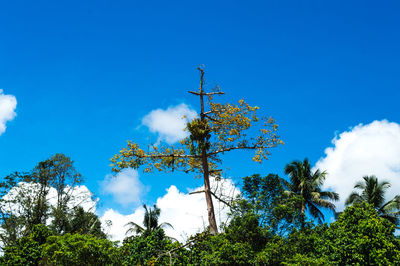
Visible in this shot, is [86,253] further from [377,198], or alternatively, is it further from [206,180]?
[377,198]

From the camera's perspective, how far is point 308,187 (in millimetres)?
25250

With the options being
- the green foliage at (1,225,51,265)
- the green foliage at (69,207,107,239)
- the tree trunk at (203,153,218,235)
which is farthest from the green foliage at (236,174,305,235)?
the green foliage at (69,207,107,239)

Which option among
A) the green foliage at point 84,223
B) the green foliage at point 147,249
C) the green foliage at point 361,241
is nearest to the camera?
the green foliage at point 361,241

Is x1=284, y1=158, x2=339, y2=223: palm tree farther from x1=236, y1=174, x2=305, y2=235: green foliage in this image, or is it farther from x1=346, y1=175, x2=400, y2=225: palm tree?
x1=236, y1=174, x2=305, y2=235: green foliage

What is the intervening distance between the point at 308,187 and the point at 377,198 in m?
4.77

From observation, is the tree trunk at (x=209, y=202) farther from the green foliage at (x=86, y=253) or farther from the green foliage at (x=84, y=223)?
the green foliage at (x=84, y=223)

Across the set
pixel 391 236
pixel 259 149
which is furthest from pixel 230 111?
pixel 391 236

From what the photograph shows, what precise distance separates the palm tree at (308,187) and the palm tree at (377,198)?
1.76 m

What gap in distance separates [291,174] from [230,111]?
15.0m

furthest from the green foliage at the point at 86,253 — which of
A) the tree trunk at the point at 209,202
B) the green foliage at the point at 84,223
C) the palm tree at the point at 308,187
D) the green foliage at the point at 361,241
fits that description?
the palm tree at the point at 308,187

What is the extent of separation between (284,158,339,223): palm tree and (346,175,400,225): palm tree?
5.78 feet

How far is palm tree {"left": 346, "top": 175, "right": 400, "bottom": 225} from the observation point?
23.5 m

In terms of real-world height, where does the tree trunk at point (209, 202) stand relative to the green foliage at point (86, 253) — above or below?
above

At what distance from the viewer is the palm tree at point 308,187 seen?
24578 mm
